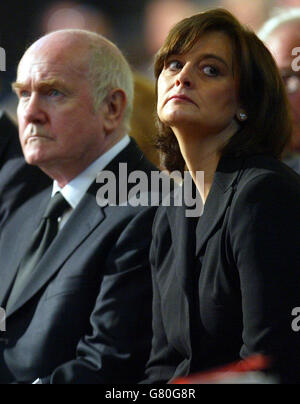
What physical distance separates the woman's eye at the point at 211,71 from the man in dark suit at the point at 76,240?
1.72 ft

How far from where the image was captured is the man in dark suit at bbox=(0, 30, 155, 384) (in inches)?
82.7

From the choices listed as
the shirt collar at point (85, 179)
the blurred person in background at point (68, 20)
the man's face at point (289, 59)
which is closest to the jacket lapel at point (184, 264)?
the shirt collar at point (85, 179)

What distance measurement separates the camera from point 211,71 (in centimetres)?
183

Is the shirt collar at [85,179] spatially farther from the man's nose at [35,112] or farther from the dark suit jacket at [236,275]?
the dark suit jacket at [236,275]

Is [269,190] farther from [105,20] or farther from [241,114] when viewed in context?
[105,20]

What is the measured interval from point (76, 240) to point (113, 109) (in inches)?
18.5

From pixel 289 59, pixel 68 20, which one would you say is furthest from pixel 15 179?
pixel 68 20

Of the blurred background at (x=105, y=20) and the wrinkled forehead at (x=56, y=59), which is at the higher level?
the wrinkled forehead at (x=56, y=59)

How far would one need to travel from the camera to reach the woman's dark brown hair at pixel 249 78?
6.01 ft

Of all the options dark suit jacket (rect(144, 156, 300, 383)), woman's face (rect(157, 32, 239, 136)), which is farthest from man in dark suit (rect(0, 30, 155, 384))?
woman's face (rect(157, 32, 239, 136))

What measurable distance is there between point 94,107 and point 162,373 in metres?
0.88

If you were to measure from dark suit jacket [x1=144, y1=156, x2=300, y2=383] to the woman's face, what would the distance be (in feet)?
0.38

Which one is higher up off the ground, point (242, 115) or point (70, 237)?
point (242, 115)

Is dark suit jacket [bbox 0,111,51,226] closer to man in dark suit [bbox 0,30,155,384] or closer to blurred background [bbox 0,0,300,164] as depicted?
man in dark suit [bbox 0,30,155,384]
